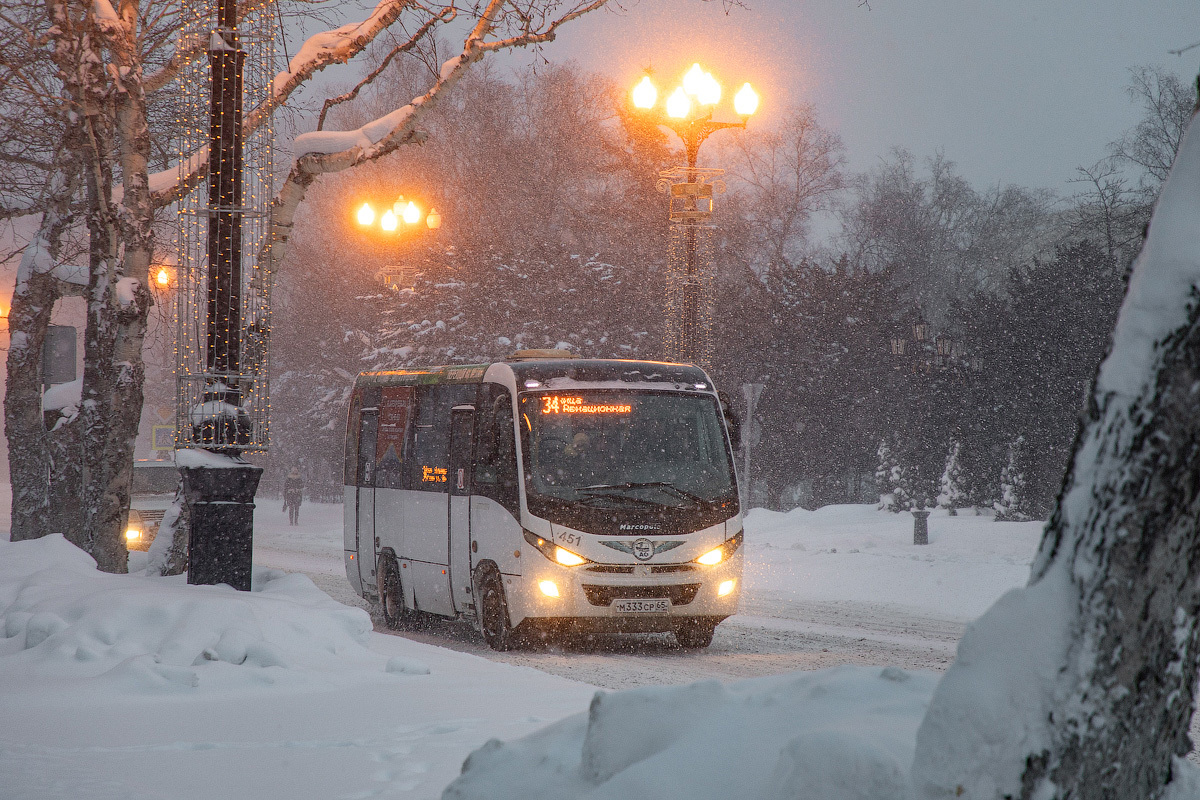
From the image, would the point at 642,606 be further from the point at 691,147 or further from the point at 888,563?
the point at 888,563

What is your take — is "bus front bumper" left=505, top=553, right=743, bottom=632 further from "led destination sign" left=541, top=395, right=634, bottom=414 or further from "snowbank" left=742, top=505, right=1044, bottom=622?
"snowbank" left=742, top=505, right=1044, bottom=622

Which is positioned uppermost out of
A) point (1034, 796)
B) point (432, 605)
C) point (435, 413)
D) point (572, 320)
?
point (572, 320)

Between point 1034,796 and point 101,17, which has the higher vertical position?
point 101,17

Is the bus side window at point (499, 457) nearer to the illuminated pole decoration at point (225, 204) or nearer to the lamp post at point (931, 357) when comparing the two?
the illuminated pole decoration at point (225, 204)

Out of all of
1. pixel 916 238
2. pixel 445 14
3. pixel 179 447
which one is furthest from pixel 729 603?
pixel 916 238

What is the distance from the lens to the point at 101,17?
1170cm

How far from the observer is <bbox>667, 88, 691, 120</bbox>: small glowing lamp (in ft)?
57.8

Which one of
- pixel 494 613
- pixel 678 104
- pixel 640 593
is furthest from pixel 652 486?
pixel 678 104

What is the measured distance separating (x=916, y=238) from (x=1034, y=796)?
57099 mm

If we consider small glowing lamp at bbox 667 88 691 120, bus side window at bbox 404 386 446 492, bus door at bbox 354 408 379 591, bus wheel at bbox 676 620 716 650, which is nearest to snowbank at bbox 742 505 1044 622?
bus wheel at bbox 676 620 716 650

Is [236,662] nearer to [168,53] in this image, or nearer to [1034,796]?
[1034,796]

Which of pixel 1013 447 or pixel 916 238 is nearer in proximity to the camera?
pixel 1013 447

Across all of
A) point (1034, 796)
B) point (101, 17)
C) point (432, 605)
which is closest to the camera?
point (1034, 796)

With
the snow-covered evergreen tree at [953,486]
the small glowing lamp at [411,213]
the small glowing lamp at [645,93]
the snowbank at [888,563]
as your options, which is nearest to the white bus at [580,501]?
the snowbank at [888,563]
